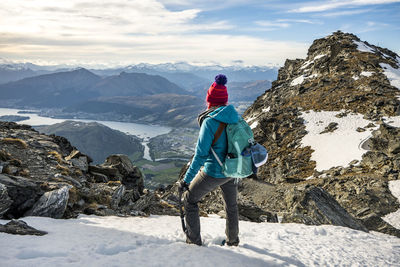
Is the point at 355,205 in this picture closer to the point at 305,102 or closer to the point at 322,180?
the point at 322,180

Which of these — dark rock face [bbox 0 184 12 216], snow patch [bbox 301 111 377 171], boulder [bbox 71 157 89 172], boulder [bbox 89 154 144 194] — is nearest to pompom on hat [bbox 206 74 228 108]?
dark rock face [bbox 0 184 12 216]

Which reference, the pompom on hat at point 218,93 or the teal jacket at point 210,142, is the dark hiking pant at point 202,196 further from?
the pompom on hat at point 218,93

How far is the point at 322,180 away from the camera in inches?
947

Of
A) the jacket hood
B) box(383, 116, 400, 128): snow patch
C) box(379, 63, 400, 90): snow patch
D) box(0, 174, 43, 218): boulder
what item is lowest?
box(0, 174, 43, 218): boulder

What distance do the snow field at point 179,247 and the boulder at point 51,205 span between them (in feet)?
2.04

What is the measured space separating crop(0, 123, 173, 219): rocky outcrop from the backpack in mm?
6855

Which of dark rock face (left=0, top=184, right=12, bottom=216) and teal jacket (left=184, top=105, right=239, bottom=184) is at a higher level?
teal jacket (left=184, top=105, right=239, bottom=184)

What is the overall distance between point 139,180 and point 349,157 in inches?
844

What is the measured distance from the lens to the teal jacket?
20.9ft

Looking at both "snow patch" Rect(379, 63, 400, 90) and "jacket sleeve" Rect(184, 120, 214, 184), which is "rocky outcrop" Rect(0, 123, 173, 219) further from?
"snow patch" Rect(379, 63, 400, 90)

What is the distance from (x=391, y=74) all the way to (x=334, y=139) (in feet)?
79.5

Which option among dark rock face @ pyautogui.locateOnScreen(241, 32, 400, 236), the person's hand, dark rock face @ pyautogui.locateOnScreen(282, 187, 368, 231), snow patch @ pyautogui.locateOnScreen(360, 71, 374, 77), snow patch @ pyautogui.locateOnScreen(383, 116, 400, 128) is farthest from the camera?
snow patch @ pyautogui.locateOnScreen(360, 71, 374, 77)

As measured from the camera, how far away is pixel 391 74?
46906 millimetres

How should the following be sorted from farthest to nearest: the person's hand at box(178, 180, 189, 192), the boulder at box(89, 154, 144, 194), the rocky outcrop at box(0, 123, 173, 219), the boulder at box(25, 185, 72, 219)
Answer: the boulder at box(89, 154, 144, 194)
the rocky outcrop at box(0, 123, 173, 219)
the boulder at box(25, 185, 72, 219)
the person's hand at box(178, 180, 189, 192)
